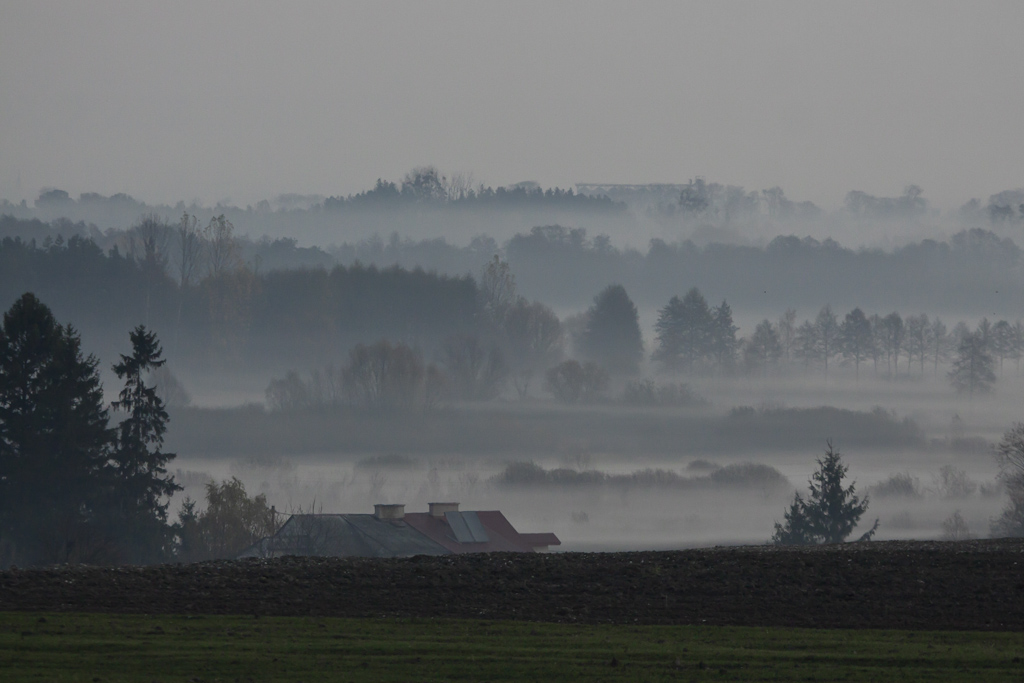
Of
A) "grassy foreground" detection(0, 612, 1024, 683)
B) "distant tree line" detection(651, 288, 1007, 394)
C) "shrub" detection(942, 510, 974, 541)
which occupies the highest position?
"distant tree line" detection(651, 288, 1007, 394)

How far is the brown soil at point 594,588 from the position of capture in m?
27.7

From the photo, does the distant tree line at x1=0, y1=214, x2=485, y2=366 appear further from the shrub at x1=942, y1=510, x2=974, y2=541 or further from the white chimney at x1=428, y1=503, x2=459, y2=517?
the white chimney at x1=428, y1=503, x2=459, y2=517

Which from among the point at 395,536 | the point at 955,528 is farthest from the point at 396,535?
the point at 955,528

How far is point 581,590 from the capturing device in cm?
3027

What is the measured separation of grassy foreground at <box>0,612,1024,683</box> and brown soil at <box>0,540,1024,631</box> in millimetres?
1293

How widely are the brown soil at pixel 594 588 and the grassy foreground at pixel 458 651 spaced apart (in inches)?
50.9

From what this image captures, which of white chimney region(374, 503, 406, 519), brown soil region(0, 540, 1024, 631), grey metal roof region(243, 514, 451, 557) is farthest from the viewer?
white chimney region(374, 503, 406, 519)

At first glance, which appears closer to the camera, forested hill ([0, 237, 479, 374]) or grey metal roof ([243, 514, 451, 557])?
grey metal roof ([243, 514, 451, 557])

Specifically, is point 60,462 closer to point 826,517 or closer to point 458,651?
point 826,517

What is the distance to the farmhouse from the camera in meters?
76.2

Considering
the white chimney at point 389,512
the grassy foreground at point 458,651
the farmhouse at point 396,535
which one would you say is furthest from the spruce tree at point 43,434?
the grassy foreground at point 458,651

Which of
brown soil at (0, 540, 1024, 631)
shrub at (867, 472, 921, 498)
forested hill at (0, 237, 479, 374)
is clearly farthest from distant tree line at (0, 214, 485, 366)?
brown soil at (0, 540, 1024, 631)

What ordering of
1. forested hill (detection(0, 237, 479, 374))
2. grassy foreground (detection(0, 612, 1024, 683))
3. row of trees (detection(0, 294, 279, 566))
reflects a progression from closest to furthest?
grassy foreground (detection(0, 612, 1024, 683)) < row of trees (detection(0, 294, 279, 566)) < forested hill (detection(0, 237, 479, 374))

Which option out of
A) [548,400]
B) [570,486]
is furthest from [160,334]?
[570,486]
